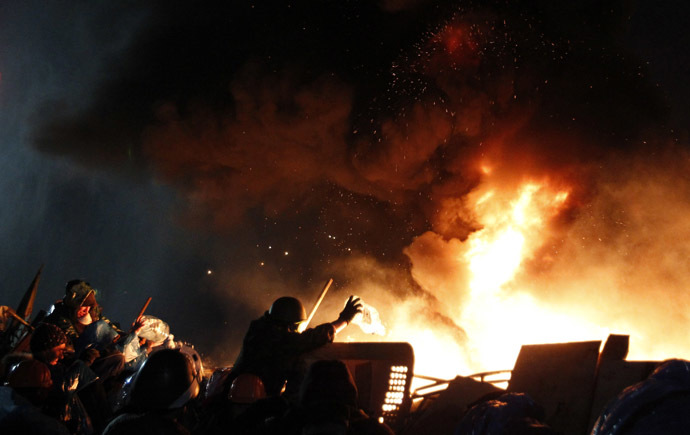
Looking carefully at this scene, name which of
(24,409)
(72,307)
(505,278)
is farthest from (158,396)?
(505,278)

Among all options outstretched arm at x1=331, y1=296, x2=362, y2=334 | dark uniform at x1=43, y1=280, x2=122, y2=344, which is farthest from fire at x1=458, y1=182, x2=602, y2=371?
dark uniform at x1=43, y1=280, x2=122, y2=344

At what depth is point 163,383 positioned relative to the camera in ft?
9.20

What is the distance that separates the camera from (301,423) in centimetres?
246

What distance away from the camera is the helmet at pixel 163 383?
274 centimetres

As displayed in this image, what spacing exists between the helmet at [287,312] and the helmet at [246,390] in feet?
4.89

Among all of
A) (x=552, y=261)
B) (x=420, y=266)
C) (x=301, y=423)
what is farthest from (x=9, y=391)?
(x=420, y=266)

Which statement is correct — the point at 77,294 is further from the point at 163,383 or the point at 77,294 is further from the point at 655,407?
the point at 655,407

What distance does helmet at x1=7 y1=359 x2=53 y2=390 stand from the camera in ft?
11.9

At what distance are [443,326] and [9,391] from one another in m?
10.7

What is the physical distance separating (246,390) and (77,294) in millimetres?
5539

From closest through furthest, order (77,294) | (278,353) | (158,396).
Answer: (158,396), (278,353), (77,294)

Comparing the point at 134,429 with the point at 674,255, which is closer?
the point at 134,429

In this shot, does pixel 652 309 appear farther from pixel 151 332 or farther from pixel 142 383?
pixel 151 332

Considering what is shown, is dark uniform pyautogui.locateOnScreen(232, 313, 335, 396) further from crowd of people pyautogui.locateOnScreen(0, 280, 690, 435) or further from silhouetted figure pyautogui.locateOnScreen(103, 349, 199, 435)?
silhouetted figure pyautogui.locateOnScreen(103, 349, 199, 435)
